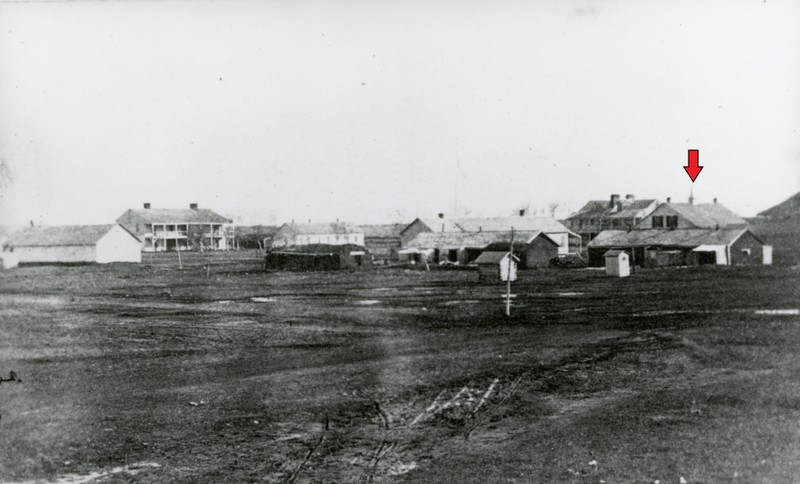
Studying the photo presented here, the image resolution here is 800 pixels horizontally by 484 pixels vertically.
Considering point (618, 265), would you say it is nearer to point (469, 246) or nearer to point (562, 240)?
point (469, 246)

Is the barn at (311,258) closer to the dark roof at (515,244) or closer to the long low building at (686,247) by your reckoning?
the dark roof at (515,244)

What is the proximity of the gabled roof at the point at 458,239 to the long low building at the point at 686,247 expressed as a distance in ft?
29.9

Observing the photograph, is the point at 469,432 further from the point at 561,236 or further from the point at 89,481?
the point at 561,236

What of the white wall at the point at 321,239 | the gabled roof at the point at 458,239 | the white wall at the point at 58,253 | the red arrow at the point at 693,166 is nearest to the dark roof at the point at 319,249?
the gabled roof at the point at 458,239

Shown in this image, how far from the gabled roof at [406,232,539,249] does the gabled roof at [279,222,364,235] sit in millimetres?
6994

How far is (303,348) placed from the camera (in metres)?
19.2

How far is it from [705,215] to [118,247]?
52.8 meters

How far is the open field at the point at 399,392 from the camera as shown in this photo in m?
9.90

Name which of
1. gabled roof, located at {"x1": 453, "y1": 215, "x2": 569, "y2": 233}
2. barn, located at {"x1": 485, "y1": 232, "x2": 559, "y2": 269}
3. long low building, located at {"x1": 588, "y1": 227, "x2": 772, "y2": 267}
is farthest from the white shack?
long low building, located at {"x1": 588, "y1": 227, "x2": 772, "y2": 267}

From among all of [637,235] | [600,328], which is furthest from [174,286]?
[637,235]

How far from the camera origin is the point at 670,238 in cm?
6094

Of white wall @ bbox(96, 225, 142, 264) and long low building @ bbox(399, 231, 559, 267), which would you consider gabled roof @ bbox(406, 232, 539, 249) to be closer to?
long low building @ bbox(399, 231, 559, 267)

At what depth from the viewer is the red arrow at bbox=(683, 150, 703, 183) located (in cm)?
1686

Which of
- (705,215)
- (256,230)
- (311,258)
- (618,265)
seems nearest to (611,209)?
(705,215)
